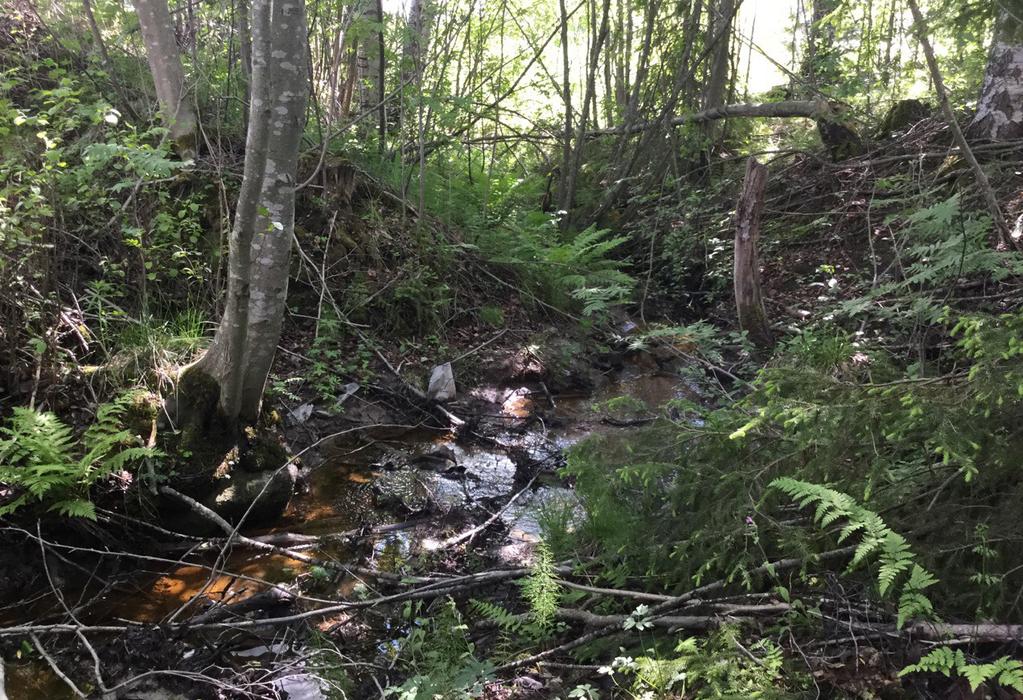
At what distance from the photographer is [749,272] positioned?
23.3 feet

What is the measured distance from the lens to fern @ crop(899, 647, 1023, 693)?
5.85 feet

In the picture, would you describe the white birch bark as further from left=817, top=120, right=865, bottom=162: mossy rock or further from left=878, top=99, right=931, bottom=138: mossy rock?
left=878, top=99, right=931, bottom=138: mossy rock

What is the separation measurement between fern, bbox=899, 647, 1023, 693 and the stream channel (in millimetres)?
1961

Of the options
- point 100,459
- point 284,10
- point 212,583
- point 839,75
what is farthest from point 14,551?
point 839,75

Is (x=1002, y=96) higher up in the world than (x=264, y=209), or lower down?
higher up

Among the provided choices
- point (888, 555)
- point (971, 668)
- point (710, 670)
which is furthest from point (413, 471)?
point (971, 668)

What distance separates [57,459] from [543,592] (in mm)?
2630

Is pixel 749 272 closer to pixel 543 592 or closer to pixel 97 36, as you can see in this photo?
pixel 543 592

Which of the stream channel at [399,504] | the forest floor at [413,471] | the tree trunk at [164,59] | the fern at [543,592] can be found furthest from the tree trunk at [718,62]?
the fern at [543,592]

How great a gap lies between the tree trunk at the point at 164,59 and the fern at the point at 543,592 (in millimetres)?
5461

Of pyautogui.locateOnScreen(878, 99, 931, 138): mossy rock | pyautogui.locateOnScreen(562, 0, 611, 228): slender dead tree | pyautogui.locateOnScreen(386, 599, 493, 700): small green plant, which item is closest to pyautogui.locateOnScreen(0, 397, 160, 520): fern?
pyautogui.locateOnScreen(386, 599, 493, 700): small green plant

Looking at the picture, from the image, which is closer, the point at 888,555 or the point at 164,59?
the point at 888,555

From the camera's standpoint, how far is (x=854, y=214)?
7812 mm

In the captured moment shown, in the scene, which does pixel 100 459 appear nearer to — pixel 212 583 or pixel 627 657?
pixel 212 583
